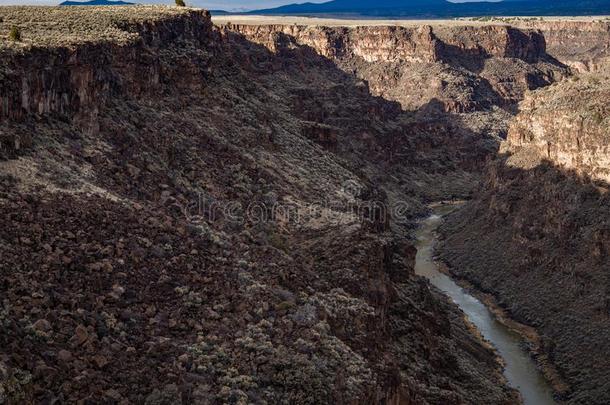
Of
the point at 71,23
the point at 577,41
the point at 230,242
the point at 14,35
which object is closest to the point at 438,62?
the point at 577,41

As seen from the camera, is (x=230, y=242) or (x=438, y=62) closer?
(x=230, y=242)

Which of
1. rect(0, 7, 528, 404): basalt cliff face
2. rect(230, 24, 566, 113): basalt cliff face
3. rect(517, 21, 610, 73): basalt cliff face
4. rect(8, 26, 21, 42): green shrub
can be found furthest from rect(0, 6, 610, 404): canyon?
rect(517, 21, 610, 73): basalt cliff face

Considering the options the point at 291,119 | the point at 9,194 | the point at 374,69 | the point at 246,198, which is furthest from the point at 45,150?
the point at 374,69

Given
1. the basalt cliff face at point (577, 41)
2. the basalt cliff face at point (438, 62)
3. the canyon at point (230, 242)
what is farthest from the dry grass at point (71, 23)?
the basalt cliff face at point (577, 41)

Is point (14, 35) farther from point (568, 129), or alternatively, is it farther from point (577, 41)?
point (577, 41)

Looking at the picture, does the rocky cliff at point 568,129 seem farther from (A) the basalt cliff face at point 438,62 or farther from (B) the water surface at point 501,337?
(A) the basalt cliff face at point 438,62

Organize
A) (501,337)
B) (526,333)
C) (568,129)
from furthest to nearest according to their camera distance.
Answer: (568,129) < (526,333) < (501,337)

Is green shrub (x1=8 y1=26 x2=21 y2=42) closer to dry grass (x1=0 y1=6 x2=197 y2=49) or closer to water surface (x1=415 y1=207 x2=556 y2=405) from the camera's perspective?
dry grass (x1=0 y1=6 x2=197 y2=49)
